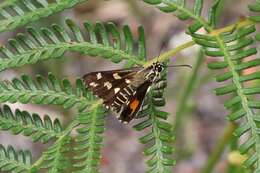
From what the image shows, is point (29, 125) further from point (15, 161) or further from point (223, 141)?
point (223, 141)

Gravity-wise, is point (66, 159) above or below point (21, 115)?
below

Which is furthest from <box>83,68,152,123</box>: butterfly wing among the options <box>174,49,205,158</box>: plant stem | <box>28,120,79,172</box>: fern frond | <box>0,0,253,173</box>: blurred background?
<box>0,0,253,173</box>: blurred background

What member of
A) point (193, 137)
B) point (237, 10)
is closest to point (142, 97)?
point (193, 137)

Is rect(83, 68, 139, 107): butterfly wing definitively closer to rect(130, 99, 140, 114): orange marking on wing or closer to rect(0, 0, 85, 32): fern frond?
rect(130, 99, 140, 114): orange marking on wing

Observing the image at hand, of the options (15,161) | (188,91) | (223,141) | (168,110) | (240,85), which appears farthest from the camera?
(168,110)

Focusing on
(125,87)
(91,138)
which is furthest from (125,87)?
(91,138)

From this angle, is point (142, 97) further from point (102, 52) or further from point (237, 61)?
point (237, 61)
